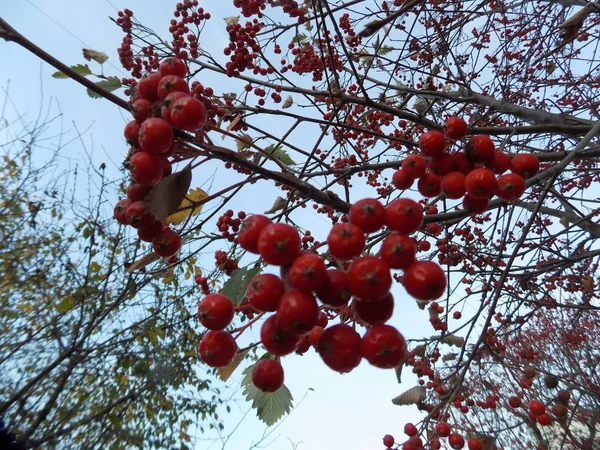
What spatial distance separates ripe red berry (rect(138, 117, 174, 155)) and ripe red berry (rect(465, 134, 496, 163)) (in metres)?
0.90

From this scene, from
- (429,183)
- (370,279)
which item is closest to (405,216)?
(370,279)

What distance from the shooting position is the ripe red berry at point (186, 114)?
87 centimetres

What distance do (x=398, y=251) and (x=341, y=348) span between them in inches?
10.7

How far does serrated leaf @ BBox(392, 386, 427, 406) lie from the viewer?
2295 mm

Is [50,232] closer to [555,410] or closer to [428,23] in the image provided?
[428,23]

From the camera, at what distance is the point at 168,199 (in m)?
1.00

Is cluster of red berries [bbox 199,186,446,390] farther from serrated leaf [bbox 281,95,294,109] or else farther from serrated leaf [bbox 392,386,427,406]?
serrated leaf [bbox 281,95,294,109]

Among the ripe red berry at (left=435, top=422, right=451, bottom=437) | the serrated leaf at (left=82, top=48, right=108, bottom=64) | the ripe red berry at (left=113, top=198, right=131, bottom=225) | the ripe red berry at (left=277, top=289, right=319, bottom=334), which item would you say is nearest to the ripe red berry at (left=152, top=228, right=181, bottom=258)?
the ripe red berry at (left=113, top=198, right=131, bottom=225)

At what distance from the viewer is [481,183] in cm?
105

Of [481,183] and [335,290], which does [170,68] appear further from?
[481,183]

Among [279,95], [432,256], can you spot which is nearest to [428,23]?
[279,95]

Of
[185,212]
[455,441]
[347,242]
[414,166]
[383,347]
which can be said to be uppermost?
[185,212]

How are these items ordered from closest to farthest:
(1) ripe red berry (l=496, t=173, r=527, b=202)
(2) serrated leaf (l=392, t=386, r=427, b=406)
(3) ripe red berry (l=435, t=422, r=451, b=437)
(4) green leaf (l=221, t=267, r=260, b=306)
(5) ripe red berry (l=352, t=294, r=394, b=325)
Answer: (5) ripe red berry (l=352, t=294, r=394, b=325)
(1) ripe red berry (l=496, t=173, r=527, b=202)
(4) green leaf (l=221, t=267, r=260, b=306)
(3) ripe red berry (l=435, t=422, r=451, b=437)
(2) serrated leaf (l=392, t=386, r=427, b=406)

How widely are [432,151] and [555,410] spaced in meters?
2.31
